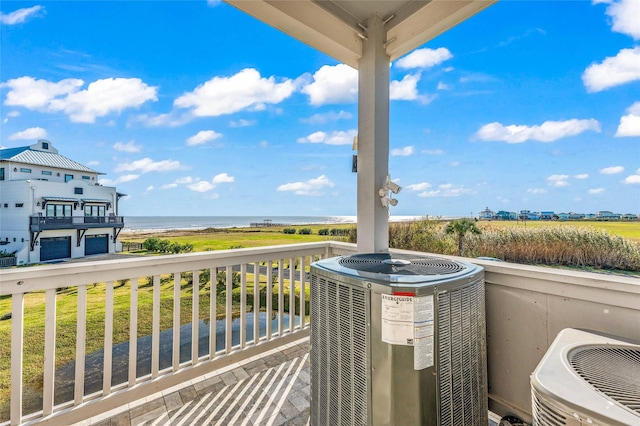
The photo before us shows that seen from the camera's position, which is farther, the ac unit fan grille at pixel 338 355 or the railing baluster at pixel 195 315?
the railing baluster at pixel 195 315

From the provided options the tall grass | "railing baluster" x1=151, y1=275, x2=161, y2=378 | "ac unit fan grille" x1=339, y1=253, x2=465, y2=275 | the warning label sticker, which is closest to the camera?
the warning label sticker

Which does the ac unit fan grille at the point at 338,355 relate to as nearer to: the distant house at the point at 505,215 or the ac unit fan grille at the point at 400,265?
the ac unit fan grille at the point at 400,265

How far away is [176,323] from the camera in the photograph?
2047 mm

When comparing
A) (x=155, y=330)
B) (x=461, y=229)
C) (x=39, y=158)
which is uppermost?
(x=39, y=158)

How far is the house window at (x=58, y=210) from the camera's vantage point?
160 centimetres

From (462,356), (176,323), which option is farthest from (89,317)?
(462,356)

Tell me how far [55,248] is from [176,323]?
0.89 m

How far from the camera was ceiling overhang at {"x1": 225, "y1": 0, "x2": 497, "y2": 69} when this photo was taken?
5.91 ft

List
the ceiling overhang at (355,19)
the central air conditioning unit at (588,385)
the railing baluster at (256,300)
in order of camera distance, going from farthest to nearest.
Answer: the railing baluster at (256,300) → the ceiling overhang at (355,19) → the central air conditioning unit at (588,385)

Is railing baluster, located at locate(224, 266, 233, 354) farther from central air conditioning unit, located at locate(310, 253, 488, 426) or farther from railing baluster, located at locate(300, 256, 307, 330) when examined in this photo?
central air conditioning unit, located at locate(310, 253, 488, 426)

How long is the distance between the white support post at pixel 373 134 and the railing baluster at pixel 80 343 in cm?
189

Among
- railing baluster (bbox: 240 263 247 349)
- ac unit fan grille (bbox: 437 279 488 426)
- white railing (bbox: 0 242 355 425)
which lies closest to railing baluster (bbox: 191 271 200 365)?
white railing (bbox: 0 242 355 425)

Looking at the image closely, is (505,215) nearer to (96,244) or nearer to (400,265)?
(400,265)

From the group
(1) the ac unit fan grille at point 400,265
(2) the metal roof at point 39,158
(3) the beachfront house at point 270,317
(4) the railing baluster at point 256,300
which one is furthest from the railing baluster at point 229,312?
(2) the metal roof at point 39,158
